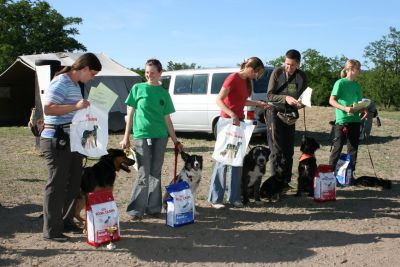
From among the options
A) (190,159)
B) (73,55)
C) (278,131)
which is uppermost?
(73,55)

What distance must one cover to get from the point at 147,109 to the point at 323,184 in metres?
2.68

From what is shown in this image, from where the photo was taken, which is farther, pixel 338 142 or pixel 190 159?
pixel 338 142

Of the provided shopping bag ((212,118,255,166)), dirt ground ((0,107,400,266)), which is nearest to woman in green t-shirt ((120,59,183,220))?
dirt ground ((0,107,400,266))

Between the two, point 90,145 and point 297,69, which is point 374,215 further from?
point 90,145

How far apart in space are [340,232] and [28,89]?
1729cm

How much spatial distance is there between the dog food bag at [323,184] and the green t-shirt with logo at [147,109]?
2303 millimetres

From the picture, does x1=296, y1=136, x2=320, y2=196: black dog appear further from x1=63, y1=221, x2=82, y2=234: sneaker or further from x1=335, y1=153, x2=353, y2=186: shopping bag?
x1=63, y1=221, x2=82, y2=234: sneaker

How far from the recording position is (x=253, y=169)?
5980 millimetres

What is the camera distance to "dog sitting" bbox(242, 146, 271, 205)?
19.4 feet

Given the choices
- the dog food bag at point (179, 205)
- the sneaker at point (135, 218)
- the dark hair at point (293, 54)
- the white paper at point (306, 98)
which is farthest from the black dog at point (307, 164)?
the sneaker at point (135, 218)

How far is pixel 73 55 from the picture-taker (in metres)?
15.1

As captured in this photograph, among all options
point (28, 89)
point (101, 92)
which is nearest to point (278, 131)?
point (101, 92)

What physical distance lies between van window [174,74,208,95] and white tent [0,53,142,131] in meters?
2.85

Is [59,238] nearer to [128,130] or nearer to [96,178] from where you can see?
[96,178]
